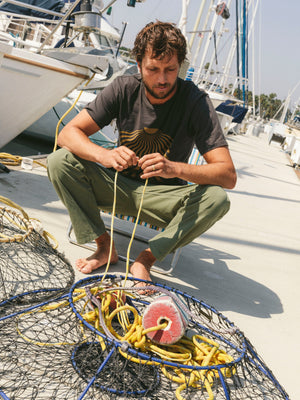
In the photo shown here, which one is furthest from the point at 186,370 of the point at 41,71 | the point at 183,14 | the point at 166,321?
the point at 183,14

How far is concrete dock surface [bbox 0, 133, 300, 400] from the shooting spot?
7.43 feet

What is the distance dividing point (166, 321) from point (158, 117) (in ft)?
4.37

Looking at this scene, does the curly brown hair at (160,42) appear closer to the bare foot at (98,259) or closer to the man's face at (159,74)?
the man's face at (159,74)

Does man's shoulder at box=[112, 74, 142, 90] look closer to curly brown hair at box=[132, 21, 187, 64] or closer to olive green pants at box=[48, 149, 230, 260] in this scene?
curly brown hair at box=[132, 21, 187, 64]

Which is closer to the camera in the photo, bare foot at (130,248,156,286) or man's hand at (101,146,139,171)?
man's hand at (101,146,139,171)

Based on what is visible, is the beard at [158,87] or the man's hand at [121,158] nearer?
the man's hand at [121,158]

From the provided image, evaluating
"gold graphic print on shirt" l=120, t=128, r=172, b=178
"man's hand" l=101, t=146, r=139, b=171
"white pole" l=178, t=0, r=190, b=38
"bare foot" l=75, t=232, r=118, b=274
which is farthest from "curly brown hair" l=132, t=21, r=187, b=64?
"white pole" l=178, t=0, r=190, b=38

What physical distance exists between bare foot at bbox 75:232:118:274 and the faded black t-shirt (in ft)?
1.69

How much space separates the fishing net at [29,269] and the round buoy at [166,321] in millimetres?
467

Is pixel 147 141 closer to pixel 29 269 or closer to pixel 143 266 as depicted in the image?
pixel 143 266

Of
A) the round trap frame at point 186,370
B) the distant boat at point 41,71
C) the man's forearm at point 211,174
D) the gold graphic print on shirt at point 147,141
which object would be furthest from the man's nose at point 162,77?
the distant boat at point 41,71

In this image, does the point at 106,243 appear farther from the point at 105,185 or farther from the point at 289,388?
the point at 289,388

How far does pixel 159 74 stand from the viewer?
2.29 metres

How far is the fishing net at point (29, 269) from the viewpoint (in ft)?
6.27
